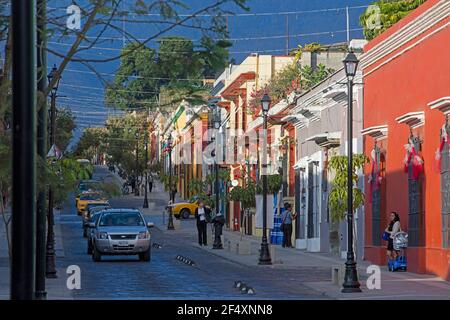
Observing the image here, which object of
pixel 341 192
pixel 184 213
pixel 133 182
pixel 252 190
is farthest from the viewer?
pixel 133 182

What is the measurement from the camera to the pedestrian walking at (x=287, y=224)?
5017cm

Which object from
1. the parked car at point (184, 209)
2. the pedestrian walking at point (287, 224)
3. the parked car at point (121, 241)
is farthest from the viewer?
the parked car at point (184, 209)

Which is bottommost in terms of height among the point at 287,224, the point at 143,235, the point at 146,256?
the point at 146,256

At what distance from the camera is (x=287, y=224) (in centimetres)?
5091

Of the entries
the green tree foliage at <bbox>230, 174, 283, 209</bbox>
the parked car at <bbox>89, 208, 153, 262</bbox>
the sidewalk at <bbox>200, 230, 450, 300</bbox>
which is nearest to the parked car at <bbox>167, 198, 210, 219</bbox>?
the green tree foliage at <bbox>230, 174, 283, 209</bbox>

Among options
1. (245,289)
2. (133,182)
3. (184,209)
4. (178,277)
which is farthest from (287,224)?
(133,182)

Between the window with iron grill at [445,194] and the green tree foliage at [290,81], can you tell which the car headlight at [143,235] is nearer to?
the window with iron grill at [445,194]

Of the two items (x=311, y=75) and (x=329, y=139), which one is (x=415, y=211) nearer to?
(x=329, y=139)

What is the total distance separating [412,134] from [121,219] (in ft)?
40.0

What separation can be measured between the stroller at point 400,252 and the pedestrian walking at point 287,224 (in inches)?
680

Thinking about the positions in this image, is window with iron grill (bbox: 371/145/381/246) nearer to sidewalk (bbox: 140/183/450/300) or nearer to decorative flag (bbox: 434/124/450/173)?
sidewalk (bbox: 140/183/450/300)

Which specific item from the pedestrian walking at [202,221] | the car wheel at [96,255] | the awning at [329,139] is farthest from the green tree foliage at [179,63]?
the pedestrian walking at [202,221]

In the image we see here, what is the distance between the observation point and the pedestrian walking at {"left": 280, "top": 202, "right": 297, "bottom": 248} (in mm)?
50172

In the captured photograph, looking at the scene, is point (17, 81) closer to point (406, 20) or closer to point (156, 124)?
point (406, 20)
